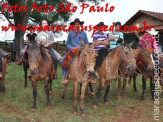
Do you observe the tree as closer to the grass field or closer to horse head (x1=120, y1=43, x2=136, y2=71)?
the grass field

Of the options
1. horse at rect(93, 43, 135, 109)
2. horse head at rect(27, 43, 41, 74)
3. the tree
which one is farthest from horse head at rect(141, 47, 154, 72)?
the tree

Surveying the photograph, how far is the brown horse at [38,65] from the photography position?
16.4 ft

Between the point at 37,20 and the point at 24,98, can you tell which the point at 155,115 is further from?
the point at 37,20

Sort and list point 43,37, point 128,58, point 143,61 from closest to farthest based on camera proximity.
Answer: point 128,58
point 43,37
point 143,61

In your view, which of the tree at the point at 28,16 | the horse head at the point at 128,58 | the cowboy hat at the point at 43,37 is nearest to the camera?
the horse head at the point at 128,58

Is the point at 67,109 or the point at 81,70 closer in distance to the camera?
the point at 81,70

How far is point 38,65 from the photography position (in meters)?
5.30

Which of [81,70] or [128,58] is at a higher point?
[128,58]

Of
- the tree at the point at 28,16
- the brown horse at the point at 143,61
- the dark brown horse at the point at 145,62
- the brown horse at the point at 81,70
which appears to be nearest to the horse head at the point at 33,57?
the brown horse at the point at 81,70

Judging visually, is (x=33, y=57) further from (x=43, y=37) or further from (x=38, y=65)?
(x=43, y=37)

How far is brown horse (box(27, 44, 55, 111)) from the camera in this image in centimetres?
499

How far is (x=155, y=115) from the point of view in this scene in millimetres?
5262

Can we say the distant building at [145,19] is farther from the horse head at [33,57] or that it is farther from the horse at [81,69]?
the horse head at [33,57]

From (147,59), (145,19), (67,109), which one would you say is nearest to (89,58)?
(67,109)
